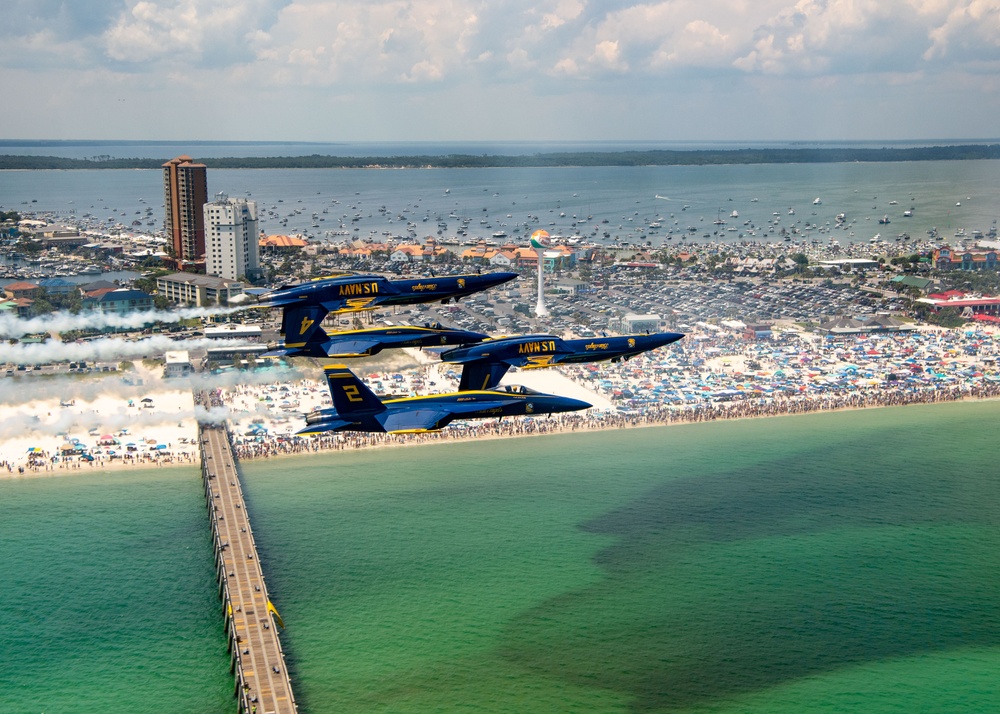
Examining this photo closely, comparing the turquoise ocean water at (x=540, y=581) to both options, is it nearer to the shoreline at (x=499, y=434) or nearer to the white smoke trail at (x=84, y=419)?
the shoreline at (x=499, y=434)

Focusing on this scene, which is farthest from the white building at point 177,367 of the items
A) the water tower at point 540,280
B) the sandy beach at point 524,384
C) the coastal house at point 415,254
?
the coastal house at point 415,254

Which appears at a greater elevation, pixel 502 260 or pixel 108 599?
pixel 502 260

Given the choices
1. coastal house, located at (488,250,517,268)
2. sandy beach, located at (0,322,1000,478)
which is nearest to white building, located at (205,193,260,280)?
coastal house, located at (488,250,517,268)

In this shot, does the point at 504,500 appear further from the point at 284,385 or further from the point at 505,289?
the point at 505,289

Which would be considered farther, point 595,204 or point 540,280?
point 595,204

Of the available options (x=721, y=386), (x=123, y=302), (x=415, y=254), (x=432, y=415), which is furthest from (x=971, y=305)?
(x=432, y=415)

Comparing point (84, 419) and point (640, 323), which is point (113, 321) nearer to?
point (84, 419)
